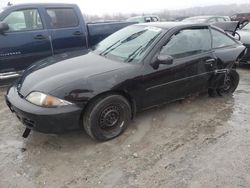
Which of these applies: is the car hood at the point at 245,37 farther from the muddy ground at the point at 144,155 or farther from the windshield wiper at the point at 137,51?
the windshield wiper at the point at 137,51

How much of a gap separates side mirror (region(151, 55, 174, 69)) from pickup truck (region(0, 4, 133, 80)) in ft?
10.6

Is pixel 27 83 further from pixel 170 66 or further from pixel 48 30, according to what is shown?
pixel 48 30

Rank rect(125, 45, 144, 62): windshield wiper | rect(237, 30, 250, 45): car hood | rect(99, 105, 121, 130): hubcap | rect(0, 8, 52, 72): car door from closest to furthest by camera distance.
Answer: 1. rect(99, 105, 121, 130): hubcap
2. rect(125, 45, 144, 62): windshield wiper
3. rect(0, 8, 52, 72): car door
4. rect(237, 30, 250, 45): car hood

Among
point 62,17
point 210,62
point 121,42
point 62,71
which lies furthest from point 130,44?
point 62,17

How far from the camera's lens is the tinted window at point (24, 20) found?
5762 mm

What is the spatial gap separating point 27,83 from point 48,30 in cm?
285

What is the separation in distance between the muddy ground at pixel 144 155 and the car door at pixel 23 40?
1768 millimetres

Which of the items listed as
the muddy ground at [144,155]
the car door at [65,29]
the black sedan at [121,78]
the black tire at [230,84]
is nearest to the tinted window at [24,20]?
the car door at [65,29]

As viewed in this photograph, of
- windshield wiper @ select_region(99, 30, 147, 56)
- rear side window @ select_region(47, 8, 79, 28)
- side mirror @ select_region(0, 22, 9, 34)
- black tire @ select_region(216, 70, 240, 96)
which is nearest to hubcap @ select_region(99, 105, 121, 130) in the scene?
windshield wiper @ select_region(99, 30, 147, 56)

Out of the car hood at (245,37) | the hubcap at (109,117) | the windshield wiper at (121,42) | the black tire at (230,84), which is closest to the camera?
the hubcap at (109,117)

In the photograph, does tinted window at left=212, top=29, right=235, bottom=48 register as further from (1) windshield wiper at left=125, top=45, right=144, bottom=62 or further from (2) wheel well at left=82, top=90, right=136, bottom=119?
(2) wheel well at left=82, top=90, right=136, bottom=119

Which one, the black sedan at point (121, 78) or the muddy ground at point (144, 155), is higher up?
the black sedan at point (121, 78)

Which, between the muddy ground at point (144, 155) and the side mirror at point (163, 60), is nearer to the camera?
the muddy ground at point (144, 155)

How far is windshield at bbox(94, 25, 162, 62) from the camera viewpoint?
3.92m
